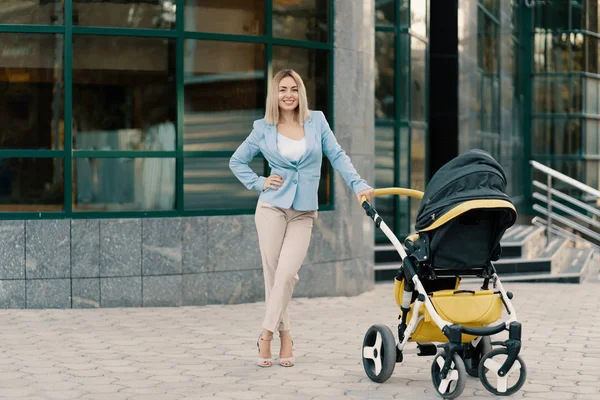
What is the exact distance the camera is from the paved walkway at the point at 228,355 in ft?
21.3

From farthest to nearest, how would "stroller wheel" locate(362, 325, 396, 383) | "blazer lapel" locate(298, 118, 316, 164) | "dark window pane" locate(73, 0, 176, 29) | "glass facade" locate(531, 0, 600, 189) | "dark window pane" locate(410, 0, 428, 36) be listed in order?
1. "glass facade" locate(531, 0, 600, 189)
2. "dark window pane" locate(410, 0, 428, 36)
3. "dark window pane" locate(73, 0, 176, 29)
4. "blazer lapel" locate(298, 118, 316, 164)
5. "stroller wheel" locate(362, 325, 396, 383)

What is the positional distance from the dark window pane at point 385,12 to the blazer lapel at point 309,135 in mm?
7066

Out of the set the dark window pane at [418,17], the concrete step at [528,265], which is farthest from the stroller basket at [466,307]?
the dark window pane at [418,17]

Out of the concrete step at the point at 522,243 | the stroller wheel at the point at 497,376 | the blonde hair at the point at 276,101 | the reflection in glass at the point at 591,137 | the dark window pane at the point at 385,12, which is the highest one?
the dark window pane at the point at 385,12

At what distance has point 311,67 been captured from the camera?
11.2m

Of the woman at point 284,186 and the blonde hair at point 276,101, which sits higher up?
the blonde hair at point 276,101

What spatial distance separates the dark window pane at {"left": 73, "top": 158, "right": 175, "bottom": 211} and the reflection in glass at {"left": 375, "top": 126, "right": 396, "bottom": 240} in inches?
167

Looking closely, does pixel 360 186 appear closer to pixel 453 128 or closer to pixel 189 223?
pixel 189 223

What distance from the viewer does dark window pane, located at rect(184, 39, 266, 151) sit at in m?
10.4

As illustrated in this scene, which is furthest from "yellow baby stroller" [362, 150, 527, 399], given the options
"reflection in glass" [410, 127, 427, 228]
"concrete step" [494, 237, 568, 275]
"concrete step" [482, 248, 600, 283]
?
"reflection in glass" [410, 127, 427, 228]

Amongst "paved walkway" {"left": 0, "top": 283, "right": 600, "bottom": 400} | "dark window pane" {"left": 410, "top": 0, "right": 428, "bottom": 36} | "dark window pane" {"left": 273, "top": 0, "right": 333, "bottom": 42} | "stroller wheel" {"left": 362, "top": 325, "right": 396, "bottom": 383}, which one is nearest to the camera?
"paved walkway" {"left": 0, "top": 283, "right": 600, "bottom": 400}

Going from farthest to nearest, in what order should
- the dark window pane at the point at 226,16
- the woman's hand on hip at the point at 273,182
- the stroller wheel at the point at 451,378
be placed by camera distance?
the dark window pane at the point at 226,16
the woman's hand on hip at the point at 273,182
the stroller wheel at the point at 451,378

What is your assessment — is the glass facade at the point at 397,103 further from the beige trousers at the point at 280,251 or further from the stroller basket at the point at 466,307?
the stroller basket at the point at 466,307

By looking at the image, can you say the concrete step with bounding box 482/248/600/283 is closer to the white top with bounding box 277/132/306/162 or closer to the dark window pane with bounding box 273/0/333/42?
the dark window pane with bounding box 273/0/333/42
